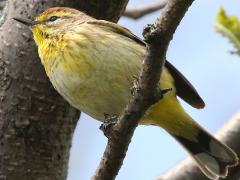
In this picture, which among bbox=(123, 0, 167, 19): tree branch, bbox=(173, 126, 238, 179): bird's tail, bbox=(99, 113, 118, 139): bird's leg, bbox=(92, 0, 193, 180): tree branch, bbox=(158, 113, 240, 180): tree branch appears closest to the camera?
bbox=(92, 0, 193, 180): tree branch

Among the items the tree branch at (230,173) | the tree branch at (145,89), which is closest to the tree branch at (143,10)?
the tree branch at (230,173)

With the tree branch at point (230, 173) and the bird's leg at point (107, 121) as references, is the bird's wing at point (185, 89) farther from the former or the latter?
the bird's leg at point (107, 121)

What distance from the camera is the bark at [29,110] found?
366 cm

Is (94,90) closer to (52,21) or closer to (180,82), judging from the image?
(180,82)

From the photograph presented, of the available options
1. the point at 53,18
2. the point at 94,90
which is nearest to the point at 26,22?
the point at 53,18

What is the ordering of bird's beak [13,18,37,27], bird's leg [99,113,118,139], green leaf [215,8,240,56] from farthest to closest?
bird's beak [13,18,37,27] → bird's leg [99,113,118,139] → green leaf [215,8,240,56]

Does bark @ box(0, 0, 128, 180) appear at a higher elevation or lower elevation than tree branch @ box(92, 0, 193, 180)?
lower

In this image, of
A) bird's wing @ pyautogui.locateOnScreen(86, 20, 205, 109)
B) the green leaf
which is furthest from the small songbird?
the green leaf

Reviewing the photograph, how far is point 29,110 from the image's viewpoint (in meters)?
3.69

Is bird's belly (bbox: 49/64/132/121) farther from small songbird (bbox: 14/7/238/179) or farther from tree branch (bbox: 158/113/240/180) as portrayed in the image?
tree branch (bbox: 158/113/240/180)

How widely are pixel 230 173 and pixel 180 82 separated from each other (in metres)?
0.64

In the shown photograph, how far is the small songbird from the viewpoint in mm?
3670

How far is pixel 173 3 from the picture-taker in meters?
2.38

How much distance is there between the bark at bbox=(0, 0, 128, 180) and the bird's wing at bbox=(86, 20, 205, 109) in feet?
0.34
